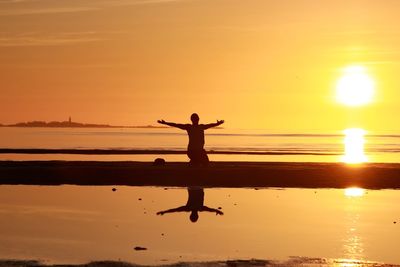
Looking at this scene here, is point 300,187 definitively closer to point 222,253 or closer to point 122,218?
point 122,218

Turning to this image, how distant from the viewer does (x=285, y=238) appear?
2014 centimetres

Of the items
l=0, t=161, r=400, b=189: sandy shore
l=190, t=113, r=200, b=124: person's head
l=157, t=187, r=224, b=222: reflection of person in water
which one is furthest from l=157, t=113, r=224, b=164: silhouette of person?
l=157, t=187, r=224, b=222: reflection of person in water

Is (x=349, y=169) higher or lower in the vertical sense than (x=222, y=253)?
higher

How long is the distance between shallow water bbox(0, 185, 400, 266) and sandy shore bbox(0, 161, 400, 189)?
4.12m

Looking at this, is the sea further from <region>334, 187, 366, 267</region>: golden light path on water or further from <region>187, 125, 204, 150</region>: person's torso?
<region>187, 125, 204, 150</region>: person's torso

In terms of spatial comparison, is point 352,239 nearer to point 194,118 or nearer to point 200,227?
point 200,227

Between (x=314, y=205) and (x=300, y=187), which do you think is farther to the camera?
(x=300, y=187)

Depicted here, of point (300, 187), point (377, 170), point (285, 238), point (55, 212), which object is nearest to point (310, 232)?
point (285, 238)

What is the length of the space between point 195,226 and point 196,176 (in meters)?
17.3

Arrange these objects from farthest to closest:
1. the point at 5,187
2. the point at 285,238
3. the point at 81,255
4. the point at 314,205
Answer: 1. the point at 5,187
2. the point at 314,205
3. the point at 285,238
4. the point at 81,255

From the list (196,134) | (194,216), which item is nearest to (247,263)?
(194,216)

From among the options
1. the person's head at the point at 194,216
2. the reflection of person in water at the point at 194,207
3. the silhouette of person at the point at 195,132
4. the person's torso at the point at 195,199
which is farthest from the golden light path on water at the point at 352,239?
the silhouette of person at the point at 195,132

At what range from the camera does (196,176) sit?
39.3 metres

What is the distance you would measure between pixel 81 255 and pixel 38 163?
108 ft
